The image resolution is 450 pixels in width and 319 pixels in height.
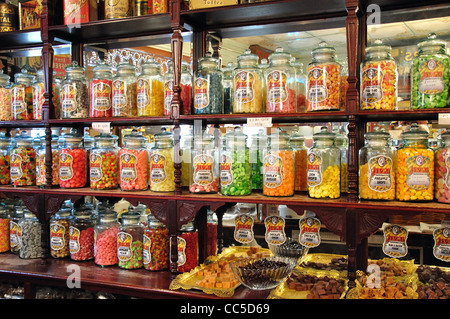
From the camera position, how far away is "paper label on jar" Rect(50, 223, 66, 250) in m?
2.62

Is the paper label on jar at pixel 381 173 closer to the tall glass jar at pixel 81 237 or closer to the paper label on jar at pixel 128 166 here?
the paper label on jar at pixel 128 166

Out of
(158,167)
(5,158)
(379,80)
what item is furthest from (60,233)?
(379,80)

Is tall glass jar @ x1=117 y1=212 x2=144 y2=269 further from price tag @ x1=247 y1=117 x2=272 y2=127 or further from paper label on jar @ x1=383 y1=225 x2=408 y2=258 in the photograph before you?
paper label on jar @ x1=383 y1=225 x2=408 y2=258

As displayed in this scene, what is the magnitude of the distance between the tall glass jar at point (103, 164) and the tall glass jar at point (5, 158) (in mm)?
759

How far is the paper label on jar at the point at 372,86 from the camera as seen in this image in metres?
1.90

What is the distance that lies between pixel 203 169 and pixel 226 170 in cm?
13

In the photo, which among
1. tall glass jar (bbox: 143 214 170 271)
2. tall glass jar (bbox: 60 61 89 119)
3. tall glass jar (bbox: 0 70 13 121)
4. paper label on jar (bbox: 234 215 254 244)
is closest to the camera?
paper label on jar (bbox: 234 215 254 244)

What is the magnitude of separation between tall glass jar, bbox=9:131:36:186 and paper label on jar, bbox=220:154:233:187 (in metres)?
1.39

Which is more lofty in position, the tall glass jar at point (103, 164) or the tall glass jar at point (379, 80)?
the tall glass jar at point (379, 80)

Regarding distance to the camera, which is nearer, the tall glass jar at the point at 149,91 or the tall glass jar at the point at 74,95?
the tall glass jar at the point at 149,91

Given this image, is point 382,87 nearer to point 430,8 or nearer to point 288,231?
point 430,8

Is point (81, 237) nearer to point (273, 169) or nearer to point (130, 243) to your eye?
point (130, 243)

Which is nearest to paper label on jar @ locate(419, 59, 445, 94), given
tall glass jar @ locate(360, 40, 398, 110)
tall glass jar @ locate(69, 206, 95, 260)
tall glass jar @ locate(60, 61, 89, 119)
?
tall glass jar @ locate(360, 40, 398, 110)

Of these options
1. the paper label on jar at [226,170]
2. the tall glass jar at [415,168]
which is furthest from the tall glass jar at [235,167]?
the tall glass jar at [415,168]
